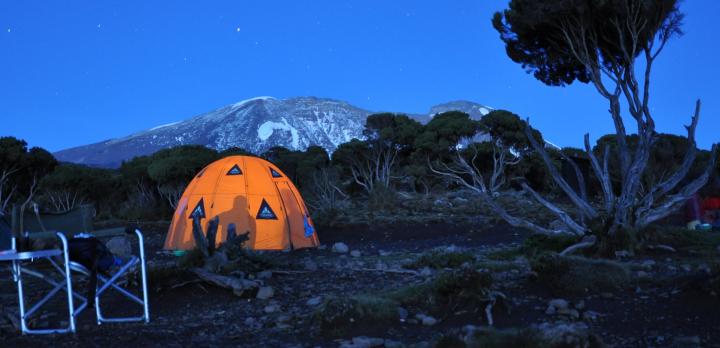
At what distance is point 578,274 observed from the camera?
4883mm

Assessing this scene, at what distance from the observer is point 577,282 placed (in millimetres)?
4820

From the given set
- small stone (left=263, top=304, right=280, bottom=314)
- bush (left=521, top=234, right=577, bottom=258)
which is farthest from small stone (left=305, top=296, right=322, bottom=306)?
bush (left=521, top=234, right=577, bottom=258)

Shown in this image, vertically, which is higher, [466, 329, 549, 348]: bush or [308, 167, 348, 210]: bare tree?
[308, 167, 348, 210]: bare tree

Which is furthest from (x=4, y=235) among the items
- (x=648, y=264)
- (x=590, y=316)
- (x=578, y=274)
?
(x=648, y=264)

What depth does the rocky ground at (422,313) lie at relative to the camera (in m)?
3.67

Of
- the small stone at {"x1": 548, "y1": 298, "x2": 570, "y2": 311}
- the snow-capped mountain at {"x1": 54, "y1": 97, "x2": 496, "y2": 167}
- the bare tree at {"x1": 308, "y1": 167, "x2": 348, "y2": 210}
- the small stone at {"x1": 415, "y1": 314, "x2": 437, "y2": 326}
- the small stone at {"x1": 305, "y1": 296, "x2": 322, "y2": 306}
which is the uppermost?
the snow-capped mountain at {"x1": 54, "y1": 97, "x2": 496, "y2": 167}

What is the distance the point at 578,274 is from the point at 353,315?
67.5 inches

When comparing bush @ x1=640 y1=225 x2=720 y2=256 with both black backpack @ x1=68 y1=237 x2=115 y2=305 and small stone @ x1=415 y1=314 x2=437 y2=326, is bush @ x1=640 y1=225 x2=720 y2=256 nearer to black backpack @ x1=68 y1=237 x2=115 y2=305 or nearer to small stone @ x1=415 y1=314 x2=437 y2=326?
small stone @ x1=415 y1=314 x2=437 y2=326

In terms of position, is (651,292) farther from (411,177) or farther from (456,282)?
(411,177)

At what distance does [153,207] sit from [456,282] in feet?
71.0

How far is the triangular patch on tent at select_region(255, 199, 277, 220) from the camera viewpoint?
37.6 ft

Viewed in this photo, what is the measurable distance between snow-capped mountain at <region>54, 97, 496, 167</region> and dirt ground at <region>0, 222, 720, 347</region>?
161ft

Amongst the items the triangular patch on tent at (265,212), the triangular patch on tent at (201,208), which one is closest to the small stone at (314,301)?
the triangular patch on tent at (265,212)

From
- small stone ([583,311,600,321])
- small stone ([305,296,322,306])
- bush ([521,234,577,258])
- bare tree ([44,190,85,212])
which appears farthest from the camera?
bare tree ([44,190,85,212])
